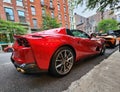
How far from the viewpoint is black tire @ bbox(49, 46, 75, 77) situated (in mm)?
2277

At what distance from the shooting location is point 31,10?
1931 centimetres

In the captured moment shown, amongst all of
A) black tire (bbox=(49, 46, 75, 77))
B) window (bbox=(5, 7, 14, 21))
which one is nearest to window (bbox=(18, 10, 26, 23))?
window (bbox=(5, 7, 14, 21))

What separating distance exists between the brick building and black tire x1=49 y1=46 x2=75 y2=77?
15.8 metres

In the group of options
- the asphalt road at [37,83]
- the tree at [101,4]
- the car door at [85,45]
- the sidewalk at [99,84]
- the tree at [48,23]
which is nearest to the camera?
the sidewalk at [99,84]

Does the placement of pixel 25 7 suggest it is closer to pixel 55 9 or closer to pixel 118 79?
pixel 55 9

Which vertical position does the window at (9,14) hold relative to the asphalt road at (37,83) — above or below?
above

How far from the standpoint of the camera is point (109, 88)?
5.94 ft

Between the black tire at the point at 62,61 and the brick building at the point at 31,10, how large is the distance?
15800mm

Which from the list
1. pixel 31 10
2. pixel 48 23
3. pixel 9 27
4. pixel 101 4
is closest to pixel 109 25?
pixel 48 23

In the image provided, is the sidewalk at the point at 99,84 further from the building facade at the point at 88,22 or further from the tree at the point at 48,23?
the building facade at the point at 88,22

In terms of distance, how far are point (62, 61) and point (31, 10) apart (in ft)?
62.8

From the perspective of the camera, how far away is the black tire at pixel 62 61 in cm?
228

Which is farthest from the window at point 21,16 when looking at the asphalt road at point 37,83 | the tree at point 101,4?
the asphalt road at point 37,83

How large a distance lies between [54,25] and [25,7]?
20.1 ft
